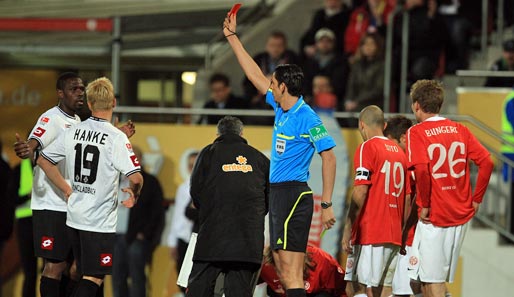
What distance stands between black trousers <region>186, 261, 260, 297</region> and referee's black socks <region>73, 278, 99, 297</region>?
80cm

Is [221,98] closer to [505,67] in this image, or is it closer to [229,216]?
[505,67]

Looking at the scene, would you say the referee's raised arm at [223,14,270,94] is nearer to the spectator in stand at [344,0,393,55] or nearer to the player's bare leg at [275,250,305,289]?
the player's bare leg at [275,250,305,289]

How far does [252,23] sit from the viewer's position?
17750mm

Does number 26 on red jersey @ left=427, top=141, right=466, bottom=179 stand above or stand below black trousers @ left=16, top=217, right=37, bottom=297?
above

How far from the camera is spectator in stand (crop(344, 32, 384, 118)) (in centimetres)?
1516

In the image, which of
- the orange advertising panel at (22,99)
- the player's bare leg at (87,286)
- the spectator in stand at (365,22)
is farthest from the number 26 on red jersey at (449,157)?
the orange advertising panel at (22,99)

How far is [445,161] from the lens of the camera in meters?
10.3

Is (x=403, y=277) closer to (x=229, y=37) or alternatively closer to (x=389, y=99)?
(x=229, y=37)

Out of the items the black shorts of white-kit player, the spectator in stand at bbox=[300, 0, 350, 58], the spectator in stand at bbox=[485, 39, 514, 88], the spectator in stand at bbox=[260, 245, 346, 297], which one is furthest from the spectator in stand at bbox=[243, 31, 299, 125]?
the black shorts of white-kit player

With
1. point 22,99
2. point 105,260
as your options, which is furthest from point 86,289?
point 22,99

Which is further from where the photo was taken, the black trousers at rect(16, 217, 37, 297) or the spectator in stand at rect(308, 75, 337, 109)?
the spectator in stand at rect(308, 75, 337, 109)

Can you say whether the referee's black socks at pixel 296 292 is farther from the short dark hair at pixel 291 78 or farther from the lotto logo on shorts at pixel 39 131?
the lotto logo on shorts at pixel 39 131

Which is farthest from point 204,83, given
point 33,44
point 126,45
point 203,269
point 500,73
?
point 203,269

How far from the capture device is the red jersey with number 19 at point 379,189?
34.0 feet
